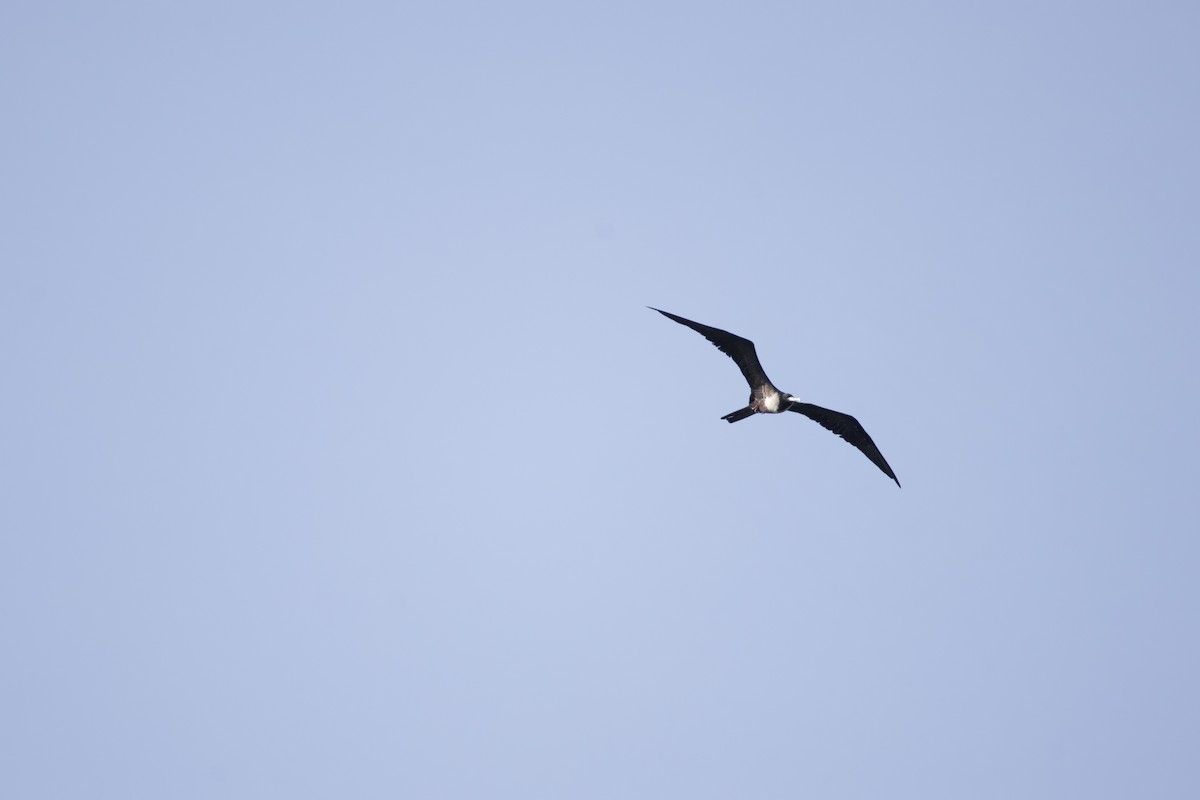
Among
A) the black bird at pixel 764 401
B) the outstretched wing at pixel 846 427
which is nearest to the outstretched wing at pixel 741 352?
the black bird at pixel 764 401

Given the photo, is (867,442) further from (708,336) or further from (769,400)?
(708,336)

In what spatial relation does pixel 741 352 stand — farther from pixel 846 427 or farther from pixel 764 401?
pixel 846 427

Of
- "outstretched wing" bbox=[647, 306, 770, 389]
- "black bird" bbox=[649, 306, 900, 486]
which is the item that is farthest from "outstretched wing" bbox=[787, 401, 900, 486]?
"outstretched wing" bbox=[647, 306, 770, 389]

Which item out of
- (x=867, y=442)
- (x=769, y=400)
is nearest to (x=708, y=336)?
(x=769, y=400)

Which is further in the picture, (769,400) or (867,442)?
(867,442)

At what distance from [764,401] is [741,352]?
1923mm

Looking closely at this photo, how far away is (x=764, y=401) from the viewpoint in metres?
31.9

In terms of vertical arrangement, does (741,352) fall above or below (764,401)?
above

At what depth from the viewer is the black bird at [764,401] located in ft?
101

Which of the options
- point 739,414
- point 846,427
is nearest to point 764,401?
point 739,414

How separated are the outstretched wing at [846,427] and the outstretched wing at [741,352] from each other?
7.26 ft

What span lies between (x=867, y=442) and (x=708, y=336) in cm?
779

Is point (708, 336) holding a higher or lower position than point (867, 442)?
higher

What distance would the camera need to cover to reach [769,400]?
31.9m
